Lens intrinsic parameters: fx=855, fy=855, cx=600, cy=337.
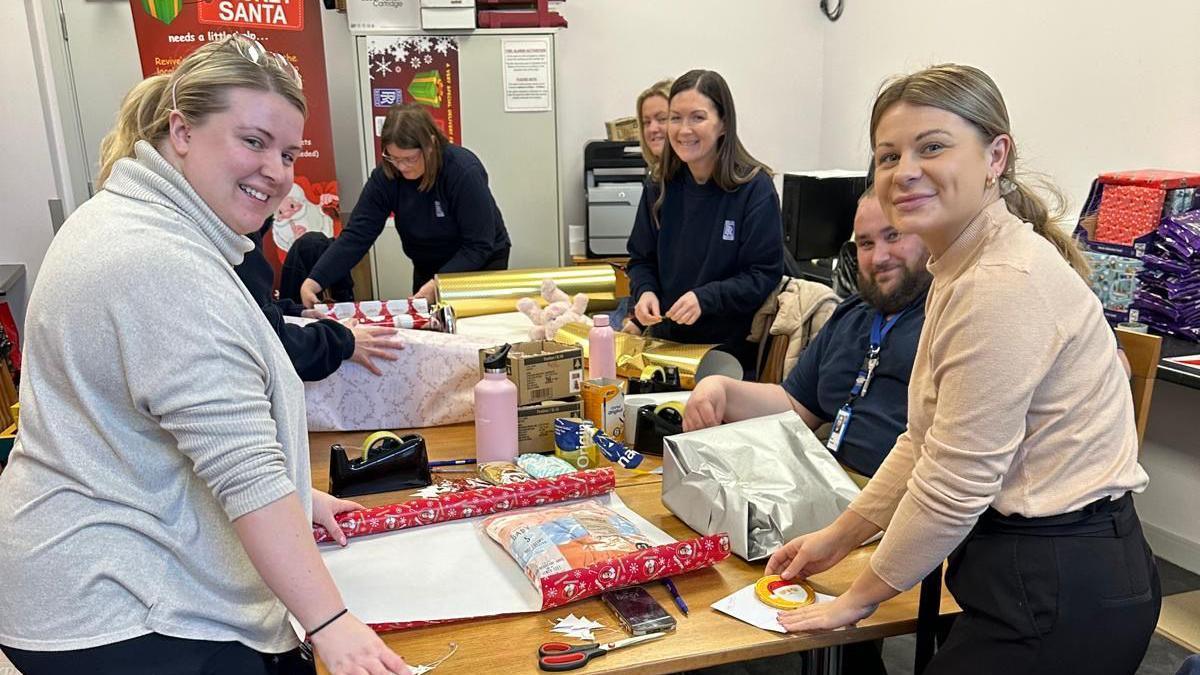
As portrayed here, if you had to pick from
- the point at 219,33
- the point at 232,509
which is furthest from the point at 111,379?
the point at 219,33

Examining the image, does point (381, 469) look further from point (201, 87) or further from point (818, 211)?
point (818, 211)

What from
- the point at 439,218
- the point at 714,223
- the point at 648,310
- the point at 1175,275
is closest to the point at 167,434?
the point at 648,310

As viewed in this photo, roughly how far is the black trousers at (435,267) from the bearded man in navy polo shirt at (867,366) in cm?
171

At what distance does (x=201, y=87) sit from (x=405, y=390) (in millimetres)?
1008

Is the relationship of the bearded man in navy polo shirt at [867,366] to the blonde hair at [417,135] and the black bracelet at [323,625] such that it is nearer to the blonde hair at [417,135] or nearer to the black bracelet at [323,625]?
the black bracelet at [323,625]

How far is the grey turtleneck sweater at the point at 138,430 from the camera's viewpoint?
3.01ft

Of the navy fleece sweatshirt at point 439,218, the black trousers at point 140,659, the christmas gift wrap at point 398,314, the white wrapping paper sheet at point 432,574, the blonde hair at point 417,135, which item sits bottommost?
the white wrapping paper sheet at point 432,574

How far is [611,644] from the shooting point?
110 cm

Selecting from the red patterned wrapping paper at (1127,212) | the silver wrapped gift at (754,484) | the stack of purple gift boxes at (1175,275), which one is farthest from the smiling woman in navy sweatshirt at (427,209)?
the stack of purple gift boxes at (1175,275)

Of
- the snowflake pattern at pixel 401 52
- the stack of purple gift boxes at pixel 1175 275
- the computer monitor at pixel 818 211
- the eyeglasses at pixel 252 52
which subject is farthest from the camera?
the snowflake pattern at pixel 401 52

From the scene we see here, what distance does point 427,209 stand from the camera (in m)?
3.32

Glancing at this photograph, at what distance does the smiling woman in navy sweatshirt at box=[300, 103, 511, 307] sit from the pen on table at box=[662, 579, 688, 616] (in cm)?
213

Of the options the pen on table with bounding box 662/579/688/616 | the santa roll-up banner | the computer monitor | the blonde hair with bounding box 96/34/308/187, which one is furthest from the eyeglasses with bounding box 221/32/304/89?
the santa roll-up banner

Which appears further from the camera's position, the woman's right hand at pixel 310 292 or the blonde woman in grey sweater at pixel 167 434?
the woman's right hand at pixel 310 292
